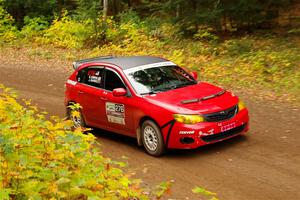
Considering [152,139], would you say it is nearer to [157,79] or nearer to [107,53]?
[157,79]

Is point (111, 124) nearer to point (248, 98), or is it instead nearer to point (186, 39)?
point (248, 98)

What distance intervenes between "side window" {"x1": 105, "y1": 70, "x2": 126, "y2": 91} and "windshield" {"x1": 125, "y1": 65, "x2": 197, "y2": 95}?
26cm

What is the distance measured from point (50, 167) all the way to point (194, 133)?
3.76 metres

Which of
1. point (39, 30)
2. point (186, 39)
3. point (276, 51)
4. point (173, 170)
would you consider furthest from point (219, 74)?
point (39, 30)

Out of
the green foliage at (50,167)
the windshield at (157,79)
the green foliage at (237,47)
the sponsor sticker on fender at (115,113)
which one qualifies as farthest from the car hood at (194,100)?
the green foliage at (237,47)

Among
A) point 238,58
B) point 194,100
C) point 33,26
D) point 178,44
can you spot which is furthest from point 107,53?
point 194,100

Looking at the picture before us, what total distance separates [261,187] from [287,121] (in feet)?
12.9

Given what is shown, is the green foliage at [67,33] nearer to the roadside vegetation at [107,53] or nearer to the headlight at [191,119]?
the roadside vegetation at [107,53]

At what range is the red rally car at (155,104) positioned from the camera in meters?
8.50

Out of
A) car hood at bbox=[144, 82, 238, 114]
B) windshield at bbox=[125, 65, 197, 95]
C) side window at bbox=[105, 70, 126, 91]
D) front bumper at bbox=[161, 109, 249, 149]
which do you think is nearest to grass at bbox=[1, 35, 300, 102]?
windshield at bbox=[125, 65, 197, 95]

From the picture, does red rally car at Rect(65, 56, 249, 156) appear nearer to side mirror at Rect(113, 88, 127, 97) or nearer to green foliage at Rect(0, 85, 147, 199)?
side mirror at Rect(113, 88, 127, 97)

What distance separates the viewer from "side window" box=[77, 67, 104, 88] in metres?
10.3

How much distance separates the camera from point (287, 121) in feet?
34.8

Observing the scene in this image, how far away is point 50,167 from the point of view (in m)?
5.20
